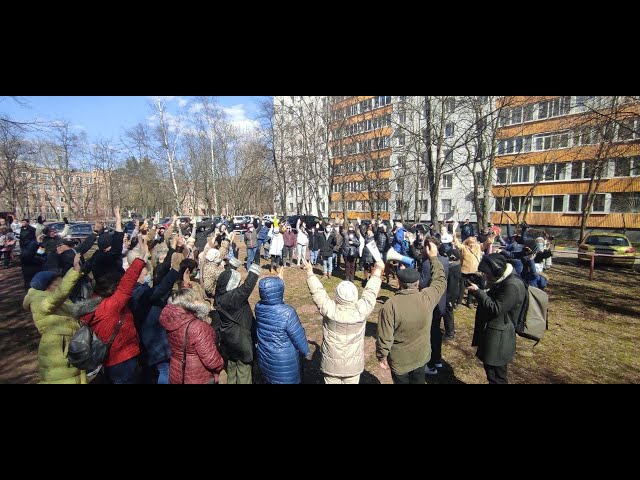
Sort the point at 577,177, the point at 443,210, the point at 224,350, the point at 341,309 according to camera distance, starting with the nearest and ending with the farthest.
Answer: the point at 341,309
the point at 224,350
the point at 577,177
the point at 443,210

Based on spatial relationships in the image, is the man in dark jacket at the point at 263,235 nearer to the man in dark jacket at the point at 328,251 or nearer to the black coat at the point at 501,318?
the man in dark jacket at the point at 328,251

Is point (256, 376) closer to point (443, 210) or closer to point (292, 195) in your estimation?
point (443, 210)

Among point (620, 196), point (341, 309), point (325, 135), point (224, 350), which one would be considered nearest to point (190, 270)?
point (224, 350)

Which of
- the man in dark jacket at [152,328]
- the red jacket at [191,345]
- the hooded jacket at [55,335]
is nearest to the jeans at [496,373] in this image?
the red jacket at [191,345]

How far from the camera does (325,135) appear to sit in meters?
24.1

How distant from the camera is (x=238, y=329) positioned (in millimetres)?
3168

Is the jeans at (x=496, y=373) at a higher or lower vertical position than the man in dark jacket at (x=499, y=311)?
lower

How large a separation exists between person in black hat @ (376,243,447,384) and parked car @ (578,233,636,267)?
43.1ft

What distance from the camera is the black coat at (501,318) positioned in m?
3.03

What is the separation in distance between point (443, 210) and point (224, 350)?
34.9 metres

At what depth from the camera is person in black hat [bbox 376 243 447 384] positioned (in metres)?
2.93

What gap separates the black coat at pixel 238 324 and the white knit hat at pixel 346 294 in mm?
940

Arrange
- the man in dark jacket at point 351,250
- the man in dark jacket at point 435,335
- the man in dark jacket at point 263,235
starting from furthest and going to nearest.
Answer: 1. the man in dark jacket at point 263,235
2. the man in dark jacket at point 351,250
3. the man in dark jacket at point 435,335
